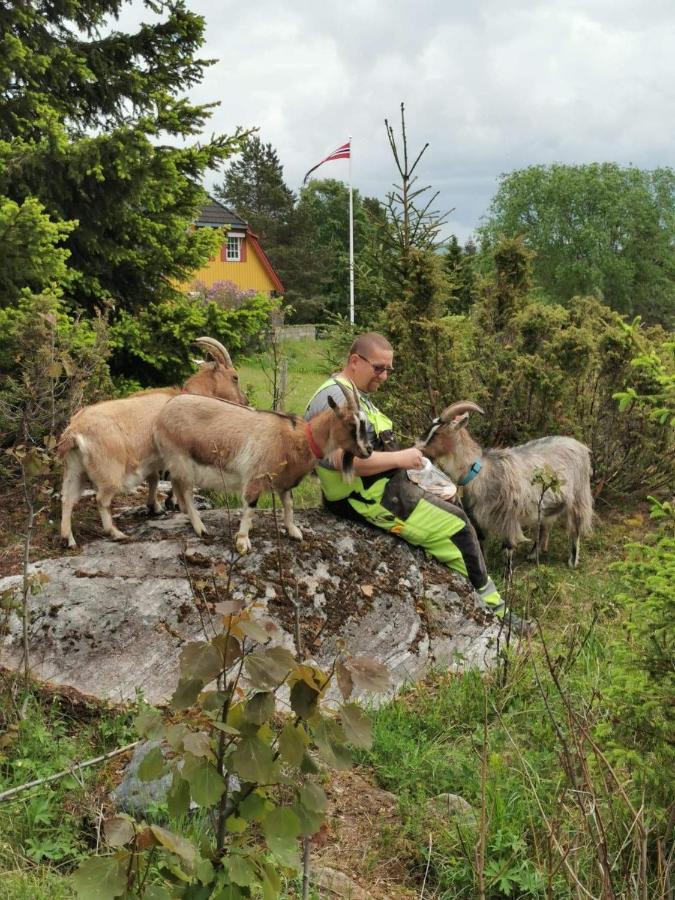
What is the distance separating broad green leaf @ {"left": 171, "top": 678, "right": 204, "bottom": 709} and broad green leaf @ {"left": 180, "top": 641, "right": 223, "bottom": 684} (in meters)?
0.02

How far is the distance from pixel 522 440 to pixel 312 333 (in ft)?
99.3

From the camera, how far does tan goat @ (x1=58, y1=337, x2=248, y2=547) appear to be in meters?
5.33

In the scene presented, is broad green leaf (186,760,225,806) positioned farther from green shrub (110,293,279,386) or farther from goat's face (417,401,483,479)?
green shrub (110,293,279,386)

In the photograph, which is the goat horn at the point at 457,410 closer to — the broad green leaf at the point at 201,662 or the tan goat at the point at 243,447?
the tan goat at the point at 243,447

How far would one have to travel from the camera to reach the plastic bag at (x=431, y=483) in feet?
20.7

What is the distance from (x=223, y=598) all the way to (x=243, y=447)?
4.33ft

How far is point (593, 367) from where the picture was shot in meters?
8.73

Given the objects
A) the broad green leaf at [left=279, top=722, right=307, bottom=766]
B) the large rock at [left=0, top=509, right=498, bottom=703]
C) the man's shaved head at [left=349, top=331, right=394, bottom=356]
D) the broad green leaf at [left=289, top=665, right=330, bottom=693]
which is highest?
the man's shaved head at [left=349, top=331, right=394, bottom=356]

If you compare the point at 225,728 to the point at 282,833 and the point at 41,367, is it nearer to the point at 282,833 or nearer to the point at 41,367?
the point at 282,833

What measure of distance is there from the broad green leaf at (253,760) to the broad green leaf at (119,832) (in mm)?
257

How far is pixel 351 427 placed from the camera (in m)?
5.16

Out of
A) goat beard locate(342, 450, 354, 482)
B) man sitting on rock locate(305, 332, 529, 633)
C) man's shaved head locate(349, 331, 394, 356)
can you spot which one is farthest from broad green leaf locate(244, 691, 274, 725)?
man's shaved head locate(349, 331, 394, 356)

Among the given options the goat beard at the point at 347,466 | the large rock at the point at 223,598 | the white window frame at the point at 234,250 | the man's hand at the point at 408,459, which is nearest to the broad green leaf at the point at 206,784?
the large rock at the point at 223,598

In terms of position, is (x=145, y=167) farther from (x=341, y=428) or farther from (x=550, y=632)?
(x=550, y=632)
